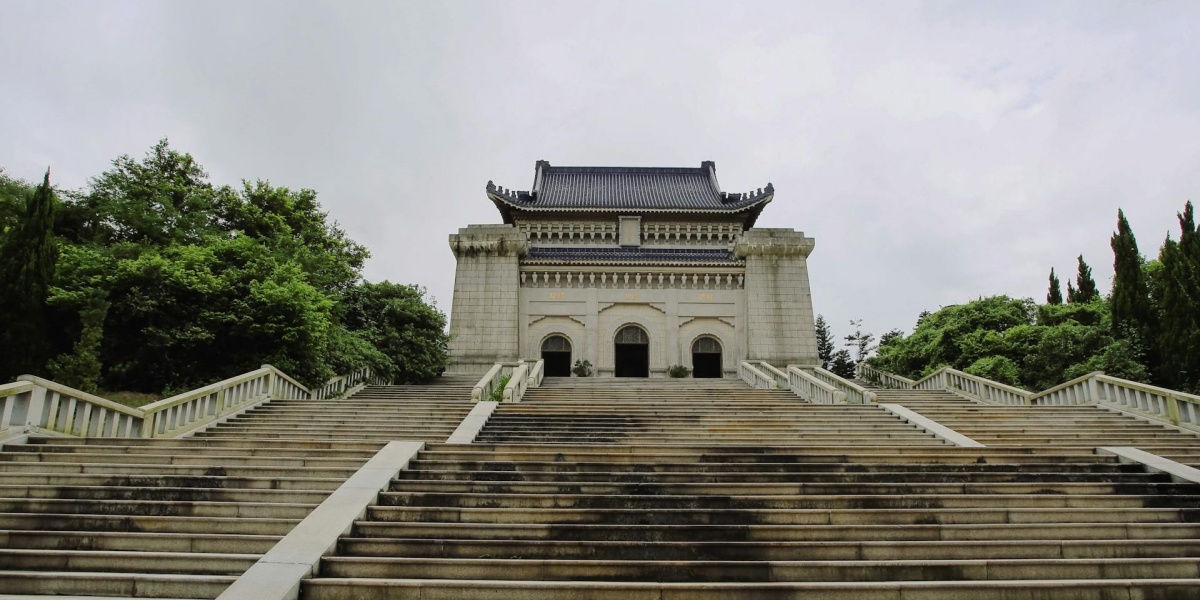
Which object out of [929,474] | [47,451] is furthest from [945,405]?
[47,451]

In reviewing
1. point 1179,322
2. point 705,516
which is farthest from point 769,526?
point 1179,322

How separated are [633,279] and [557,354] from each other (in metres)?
4.54

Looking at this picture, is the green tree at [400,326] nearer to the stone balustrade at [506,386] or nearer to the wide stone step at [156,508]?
the stone balustrade at [506,386]

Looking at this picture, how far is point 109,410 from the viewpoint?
1008 cm

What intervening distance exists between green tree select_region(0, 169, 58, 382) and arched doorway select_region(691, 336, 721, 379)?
20.9m

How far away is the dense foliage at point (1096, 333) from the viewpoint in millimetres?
16188

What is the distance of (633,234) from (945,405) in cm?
1765

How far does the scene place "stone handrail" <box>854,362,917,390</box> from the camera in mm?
23688

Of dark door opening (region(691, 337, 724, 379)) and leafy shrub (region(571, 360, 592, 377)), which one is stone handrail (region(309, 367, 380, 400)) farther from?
dark door opening (region(691, 337, 724, 379))

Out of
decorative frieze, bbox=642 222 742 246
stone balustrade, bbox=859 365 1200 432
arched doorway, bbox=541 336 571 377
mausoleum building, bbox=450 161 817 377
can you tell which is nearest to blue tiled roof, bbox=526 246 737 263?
mausoleum building, bbox=450 161 817 377

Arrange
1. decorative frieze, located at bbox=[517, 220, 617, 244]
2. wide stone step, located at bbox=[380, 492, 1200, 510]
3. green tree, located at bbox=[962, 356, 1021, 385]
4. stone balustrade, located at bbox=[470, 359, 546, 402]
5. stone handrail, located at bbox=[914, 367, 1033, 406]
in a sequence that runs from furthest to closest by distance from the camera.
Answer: decorative frieze, located at bbox=[517, 220, 617, 244], green tree, located at bbox=[962, 356, 1021, 385], stone handrail, located at bbox=[914, 367, 1033, 406], stone balustrade, located at bbox=[470, 359, 546, 402], wide stone step, located at bbox=[380, 492, 1200, 510]

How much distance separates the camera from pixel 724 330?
2745 centimetres

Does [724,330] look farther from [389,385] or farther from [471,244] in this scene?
[389,385]

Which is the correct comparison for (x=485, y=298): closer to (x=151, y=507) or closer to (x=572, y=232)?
(x=572, y=232)
